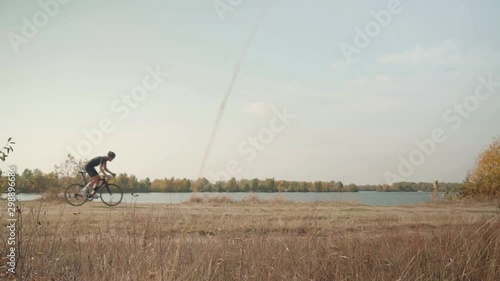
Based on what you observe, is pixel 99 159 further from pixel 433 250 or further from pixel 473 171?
pixel 473 171

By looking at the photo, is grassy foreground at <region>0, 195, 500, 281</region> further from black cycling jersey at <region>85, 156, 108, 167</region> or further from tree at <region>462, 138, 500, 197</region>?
tree at <region>462, 138, 500, 197</region>

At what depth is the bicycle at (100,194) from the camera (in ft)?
52.5

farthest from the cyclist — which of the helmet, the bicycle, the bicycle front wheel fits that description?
the bicycle front wheel

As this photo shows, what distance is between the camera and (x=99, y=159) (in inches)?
599

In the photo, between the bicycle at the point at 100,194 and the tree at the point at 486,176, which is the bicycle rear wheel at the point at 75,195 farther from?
the tree at the point at 486,176

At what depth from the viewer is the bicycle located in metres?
16.0

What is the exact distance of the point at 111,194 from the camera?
15.9 m

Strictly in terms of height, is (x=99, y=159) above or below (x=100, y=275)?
above

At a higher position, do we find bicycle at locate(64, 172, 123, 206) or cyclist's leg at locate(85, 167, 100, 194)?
cyclist's leg at locate(85, 167, 100, 194)

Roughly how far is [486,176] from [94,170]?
20555 mm

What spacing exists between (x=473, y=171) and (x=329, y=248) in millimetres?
22580

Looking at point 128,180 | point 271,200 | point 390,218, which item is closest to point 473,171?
point 271,200

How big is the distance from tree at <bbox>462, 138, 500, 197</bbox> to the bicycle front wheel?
18013 millimetres

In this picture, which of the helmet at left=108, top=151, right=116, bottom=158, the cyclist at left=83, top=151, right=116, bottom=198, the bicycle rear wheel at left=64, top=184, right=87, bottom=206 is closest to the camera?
the helmet at left=108, top=151, right=116, bottom=158
